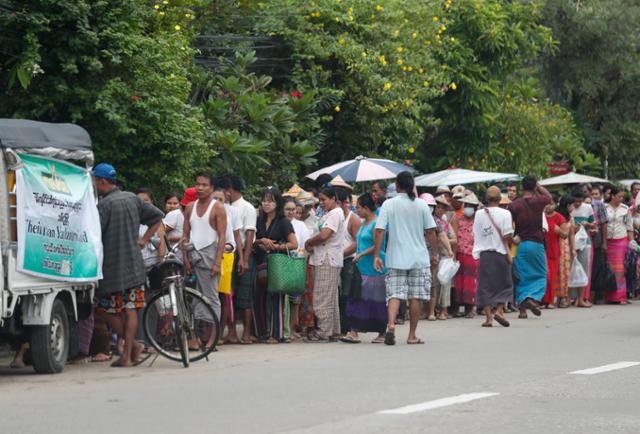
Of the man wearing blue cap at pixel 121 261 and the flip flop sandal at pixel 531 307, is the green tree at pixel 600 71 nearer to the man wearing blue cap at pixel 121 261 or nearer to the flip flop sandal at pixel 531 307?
the flip flop sandal at pixel 531 307

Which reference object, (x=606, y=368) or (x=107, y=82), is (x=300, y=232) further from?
(x=606, y=368)

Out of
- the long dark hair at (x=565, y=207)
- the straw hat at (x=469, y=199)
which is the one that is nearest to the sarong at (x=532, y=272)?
the straw hat at (x=469, y=199)

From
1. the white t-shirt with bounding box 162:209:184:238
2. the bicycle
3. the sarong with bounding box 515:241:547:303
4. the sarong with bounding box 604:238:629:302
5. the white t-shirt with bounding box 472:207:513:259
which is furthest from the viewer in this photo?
the sarong with bounding box 604:238:629:302

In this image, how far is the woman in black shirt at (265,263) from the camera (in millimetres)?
16078

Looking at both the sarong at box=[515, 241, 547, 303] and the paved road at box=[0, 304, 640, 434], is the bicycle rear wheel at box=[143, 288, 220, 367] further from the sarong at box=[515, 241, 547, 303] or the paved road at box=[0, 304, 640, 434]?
the sarong at box=[515, 241, 547, 303]

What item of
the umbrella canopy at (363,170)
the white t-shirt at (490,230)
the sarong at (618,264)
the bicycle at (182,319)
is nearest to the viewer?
the bicycle at (182,319)

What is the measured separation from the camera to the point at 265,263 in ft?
53.0

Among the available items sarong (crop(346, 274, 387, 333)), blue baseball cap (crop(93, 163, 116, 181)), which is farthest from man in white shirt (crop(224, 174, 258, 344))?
blue baseball cap (crop(93, 163, 116, 181))

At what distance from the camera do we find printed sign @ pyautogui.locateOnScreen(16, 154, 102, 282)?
479 inches

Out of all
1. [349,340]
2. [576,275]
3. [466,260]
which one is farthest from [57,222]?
[576,275]

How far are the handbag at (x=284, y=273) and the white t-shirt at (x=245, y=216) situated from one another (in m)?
0.39

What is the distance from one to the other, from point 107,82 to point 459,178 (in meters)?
10.2

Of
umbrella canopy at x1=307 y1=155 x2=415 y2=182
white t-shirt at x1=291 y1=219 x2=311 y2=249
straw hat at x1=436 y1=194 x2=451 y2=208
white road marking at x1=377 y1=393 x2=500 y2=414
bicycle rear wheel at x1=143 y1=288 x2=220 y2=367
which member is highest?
umbrella canopy at x1=307 y1=155 x2=415 y2=182

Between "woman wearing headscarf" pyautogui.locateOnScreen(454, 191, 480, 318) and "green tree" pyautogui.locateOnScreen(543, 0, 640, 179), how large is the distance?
67.1 ft
